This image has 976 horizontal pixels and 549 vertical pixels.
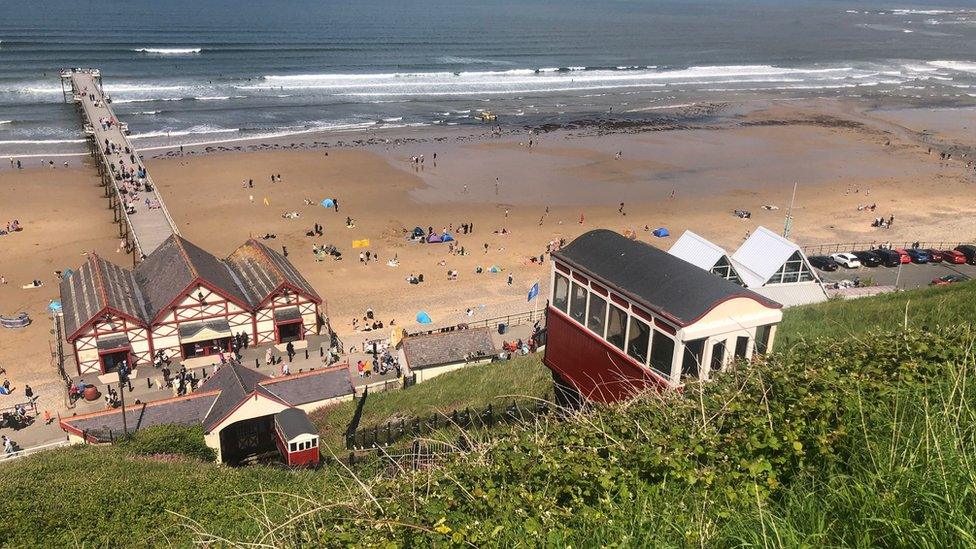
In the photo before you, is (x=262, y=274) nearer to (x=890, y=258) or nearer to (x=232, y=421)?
(x=232, y=421)

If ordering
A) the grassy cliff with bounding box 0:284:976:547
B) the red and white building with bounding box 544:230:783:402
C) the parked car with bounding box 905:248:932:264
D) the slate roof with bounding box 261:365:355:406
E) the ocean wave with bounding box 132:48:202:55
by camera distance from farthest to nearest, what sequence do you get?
the ocean wave with bounding box 132:48:202:55 < the parked car with bounding box 905:248:932:264 < the slate roof with bounding box 261:365:355:406 < the red and white building with bounding box 544:230:783:402 < the grassy cliff with bounding box 0:284:976:547

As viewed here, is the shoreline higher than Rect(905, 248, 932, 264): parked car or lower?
higher

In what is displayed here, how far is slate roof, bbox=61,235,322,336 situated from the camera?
91.5ft

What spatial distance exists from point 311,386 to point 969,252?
34812 millimetres

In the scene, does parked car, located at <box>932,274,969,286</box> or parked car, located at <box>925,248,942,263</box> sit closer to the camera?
parked car, located at <box>932,274,969,286</box>

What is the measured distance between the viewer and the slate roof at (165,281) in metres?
27.9

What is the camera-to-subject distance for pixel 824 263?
36.9 metres

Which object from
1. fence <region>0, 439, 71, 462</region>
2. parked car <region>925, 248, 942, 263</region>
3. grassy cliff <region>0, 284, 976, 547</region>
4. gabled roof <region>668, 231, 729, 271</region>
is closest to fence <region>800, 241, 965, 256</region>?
parked car <region>925, 248, 942, 263</region>

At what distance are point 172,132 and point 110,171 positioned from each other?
68.0ft

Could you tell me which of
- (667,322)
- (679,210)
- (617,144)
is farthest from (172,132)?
(667,322)

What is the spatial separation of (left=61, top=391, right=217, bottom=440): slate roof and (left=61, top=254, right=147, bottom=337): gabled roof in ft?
24.8

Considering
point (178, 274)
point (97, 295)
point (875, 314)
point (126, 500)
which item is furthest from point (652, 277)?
point (97, 295)

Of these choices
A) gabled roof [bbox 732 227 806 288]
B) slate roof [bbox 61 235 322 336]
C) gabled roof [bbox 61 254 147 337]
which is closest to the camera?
gabled roof [bbox 732 227 806 288]

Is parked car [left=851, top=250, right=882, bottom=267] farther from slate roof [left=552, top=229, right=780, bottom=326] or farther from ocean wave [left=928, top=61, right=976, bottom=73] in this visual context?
ocean wave [left=928, top=61, right=976, bottom=73]
